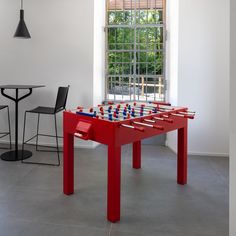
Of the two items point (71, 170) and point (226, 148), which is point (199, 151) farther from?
point (71, 170)

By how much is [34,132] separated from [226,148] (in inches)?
121

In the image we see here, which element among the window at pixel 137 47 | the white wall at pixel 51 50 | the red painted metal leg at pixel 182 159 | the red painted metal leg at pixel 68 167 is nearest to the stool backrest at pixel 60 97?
the white wall at pixel 51 50

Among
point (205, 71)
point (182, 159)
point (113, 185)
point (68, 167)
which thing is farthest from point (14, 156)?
point (205, 71)

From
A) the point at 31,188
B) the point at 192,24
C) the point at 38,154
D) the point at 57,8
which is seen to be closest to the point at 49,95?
the point at 38,154

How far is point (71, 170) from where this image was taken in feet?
9.04

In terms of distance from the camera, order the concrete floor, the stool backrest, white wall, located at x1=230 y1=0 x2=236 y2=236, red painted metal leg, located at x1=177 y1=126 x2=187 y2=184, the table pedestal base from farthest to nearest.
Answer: the table pedestal base, the stool backrest, red painted metal leg, located at x1=177 y1=126 x2=187 y2=184, the concrete floor, white wall, located at x1=230 y1=0 x2=236 y2=236

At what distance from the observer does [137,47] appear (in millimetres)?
4852

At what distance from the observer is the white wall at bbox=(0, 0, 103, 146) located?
14.4 feet

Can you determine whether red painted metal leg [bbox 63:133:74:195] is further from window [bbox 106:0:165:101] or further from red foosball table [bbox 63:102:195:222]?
window [bbox 106:0:165:101]

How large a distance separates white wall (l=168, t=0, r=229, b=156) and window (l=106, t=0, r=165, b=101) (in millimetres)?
835

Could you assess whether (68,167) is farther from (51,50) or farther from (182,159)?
(51,50)

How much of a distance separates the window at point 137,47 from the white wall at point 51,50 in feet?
1.84

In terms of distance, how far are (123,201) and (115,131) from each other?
82 centimetres

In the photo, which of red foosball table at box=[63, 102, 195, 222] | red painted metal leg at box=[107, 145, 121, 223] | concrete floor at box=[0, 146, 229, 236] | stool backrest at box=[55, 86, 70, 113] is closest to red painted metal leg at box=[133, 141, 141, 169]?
concrete floor at box=[0, 146, 229, 236]
